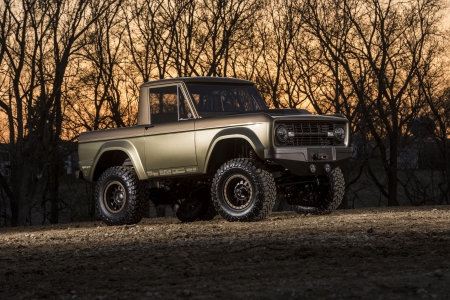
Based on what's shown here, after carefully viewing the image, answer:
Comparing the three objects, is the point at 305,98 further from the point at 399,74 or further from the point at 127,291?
the point at 127,291

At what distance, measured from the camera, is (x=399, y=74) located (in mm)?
38344

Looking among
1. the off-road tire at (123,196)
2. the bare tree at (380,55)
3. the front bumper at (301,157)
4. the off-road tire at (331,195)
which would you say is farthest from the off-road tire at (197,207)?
the bare tree at (380,55)

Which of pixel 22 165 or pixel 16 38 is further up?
pixel 16 38

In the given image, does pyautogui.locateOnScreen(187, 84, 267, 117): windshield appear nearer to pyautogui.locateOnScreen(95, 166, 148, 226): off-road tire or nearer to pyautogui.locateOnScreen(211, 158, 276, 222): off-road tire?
pyautogui.locateOnScreen(211, 158, 276, 222): off-road tire

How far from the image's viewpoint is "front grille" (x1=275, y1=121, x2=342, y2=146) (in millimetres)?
14430

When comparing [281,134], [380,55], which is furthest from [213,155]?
[380,55]

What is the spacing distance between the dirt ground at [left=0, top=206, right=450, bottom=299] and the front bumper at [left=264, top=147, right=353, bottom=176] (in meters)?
0.87

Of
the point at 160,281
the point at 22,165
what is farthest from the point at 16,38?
the point at 160,281

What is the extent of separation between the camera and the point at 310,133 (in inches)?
578

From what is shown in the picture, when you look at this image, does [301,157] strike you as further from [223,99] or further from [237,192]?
[223,99]

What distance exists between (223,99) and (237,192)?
1.87 metres

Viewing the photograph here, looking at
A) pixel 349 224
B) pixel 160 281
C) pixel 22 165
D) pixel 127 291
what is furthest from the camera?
pixel 22 165

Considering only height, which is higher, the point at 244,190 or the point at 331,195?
the point at 244,190

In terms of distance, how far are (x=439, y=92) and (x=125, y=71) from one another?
43.8 feet
